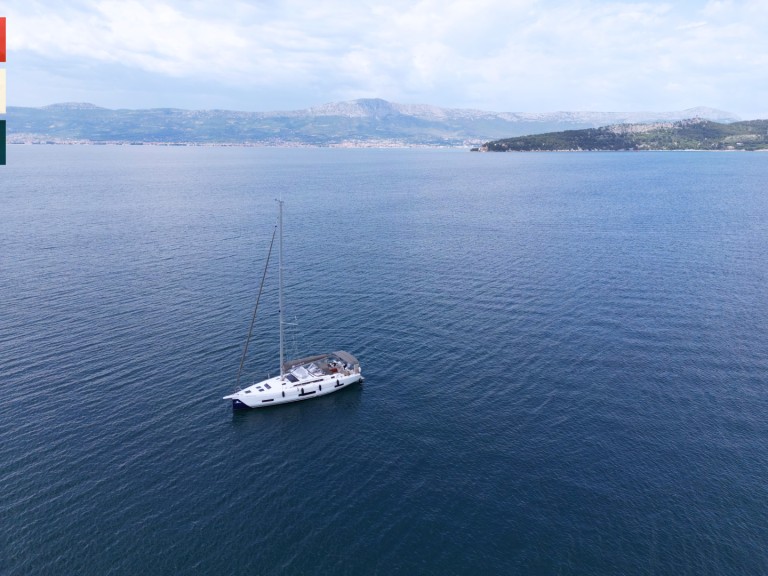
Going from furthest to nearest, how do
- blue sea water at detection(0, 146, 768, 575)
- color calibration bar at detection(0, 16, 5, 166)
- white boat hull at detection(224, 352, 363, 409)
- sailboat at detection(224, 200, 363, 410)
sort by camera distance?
color calibration bar at detection(0, 16, 5, 166) < sailboat at detection(224, 200, 363, 410) < white boat hull at detection(224, 352, 363, 409) < blue sea water at detection(0, 146, 768, 575)

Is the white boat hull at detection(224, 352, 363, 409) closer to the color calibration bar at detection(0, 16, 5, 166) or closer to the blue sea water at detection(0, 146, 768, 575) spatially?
the blue sea water at detection(0, 146, 768, 575)

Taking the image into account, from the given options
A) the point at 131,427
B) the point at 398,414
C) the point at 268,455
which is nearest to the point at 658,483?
the point at 398,414

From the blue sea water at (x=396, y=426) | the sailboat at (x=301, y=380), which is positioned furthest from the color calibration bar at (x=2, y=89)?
the sailboat at (x=301, y=380)

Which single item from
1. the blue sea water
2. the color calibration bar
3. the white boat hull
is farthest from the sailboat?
the color calibration bar

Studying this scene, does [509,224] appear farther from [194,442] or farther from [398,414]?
[194,442]

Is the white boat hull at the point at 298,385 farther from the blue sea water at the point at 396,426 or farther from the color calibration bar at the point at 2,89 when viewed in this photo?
the color calibration bar at the point at 2,89

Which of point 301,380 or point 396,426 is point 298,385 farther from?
point 396,426
